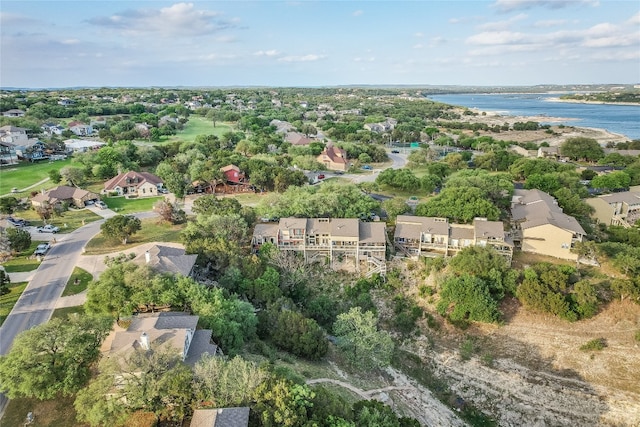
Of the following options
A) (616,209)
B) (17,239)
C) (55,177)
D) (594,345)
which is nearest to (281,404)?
(594,345)

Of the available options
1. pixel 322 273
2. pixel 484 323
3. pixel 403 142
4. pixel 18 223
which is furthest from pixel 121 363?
pixel 403 142

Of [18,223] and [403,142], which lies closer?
[18,223]

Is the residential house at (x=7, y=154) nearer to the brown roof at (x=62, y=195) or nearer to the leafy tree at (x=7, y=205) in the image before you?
the brown roof at (x=62, y=195)

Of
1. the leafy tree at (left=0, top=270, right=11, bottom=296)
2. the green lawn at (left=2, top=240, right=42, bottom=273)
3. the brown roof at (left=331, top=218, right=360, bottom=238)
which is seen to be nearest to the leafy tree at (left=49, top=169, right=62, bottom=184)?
the green lawn at (left=2, top=240, right=42, bottom=273)

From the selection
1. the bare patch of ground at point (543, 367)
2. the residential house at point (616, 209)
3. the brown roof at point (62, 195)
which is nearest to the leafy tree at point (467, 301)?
the bare patch of ground at point (543, 367)

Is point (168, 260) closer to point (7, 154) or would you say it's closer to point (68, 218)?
point (68, 218)

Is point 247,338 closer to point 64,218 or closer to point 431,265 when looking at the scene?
point 431,265
